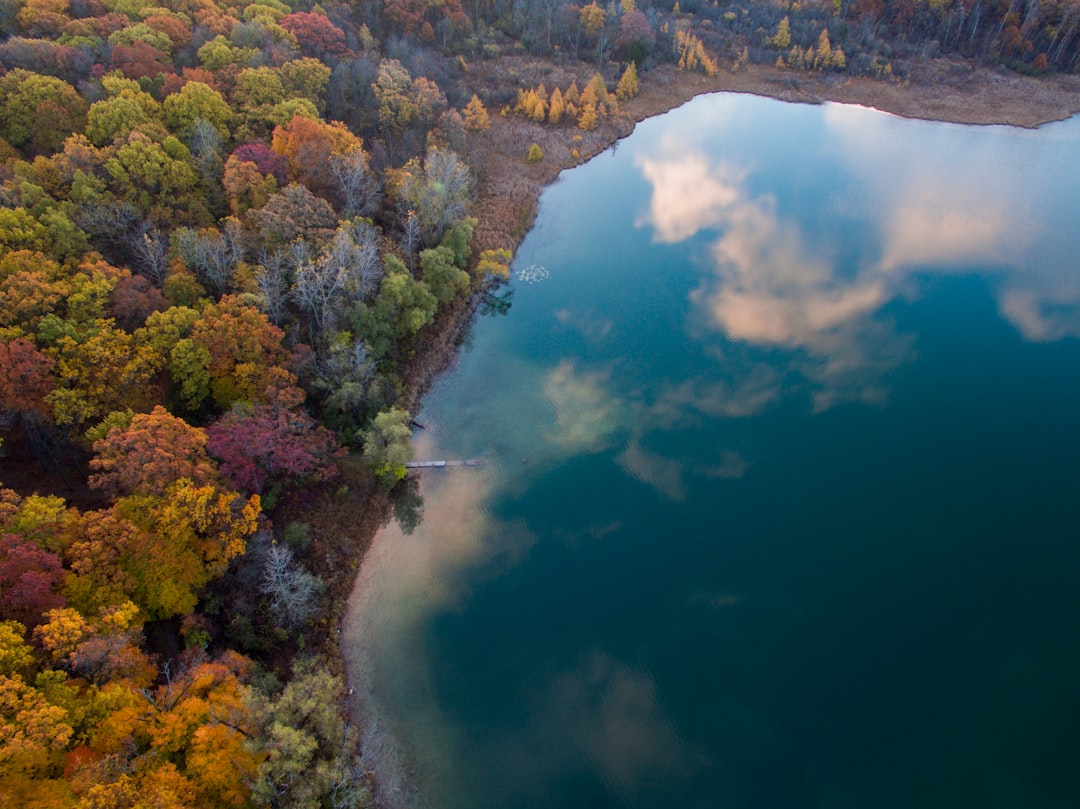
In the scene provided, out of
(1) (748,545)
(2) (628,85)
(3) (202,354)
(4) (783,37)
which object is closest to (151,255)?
(3) (202,354)

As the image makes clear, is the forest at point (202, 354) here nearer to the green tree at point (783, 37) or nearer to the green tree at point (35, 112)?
the green tree at point (35, 112)

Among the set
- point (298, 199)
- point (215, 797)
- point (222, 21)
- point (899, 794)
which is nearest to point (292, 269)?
point (298, 199)

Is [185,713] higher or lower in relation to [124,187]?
lower

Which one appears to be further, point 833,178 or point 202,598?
point 833,178

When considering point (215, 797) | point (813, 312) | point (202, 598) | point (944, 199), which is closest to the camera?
point (215, 797)

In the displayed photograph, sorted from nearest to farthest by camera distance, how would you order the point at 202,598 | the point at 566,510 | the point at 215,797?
1. the point at 215,797
2. the point at 202,598
3. the point at 566,510

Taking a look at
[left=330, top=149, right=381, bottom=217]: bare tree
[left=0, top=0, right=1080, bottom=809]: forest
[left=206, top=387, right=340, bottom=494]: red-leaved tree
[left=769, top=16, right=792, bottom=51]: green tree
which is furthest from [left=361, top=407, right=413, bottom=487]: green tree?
[left=769, top=16, right=792, bottom=51]: green tree

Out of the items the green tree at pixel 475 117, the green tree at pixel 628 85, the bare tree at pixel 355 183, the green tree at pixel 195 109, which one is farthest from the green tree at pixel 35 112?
the green tree at pixel 628 85

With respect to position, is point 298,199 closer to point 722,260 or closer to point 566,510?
point 566,510
